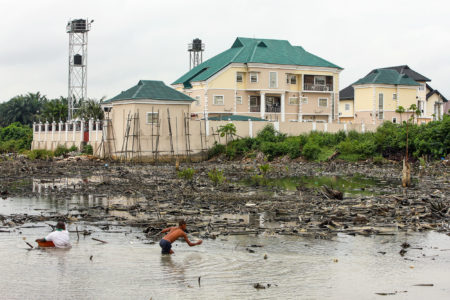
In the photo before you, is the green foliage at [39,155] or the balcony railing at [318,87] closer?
the green foliage at [39,155]

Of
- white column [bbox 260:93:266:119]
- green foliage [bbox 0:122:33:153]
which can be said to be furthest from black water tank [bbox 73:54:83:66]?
white column [bbox 260:93:266:119]

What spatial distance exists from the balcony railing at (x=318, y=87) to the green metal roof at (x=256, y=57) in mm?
2158

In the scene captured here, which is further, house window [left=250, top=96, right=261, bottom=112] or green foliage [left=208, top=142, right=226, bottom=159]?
house window [left=250, top=96, right=261, bottom=112]

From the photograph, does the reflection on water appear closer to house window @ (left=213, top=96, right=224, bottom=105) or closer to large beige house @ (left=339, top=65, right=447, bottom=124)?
house window @ (left=213, top=96, right=224, bottom=105)

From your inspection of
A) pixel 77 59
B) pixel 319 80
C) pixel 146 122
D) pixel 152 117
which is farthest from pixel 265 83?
pixel 77 59

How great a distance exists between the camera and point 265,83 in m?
62.6

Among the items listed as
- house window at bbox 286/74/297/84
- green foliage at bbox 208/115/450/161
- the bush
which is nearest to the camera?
green foliage at bbox 208/115/450/161

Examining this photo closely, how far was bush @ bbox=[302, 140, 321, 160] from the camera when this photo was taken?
159 feet

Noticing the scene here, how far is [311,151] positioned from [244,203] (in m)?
28.0

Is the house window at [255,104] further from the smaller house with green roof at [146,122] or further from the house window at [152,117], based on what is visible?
the house window at [152,117]

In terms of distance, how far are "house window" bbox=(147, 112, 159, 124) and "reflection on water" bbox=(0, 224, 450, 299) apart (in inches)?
1282

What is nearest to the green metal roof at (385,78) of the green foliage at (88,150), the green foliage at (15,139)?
the green foliage at (88,150)

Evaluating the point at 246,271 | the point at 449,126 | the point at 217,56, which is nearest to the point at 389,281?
the point at 246,271

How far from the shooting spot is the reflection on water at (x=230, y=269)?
10930 millimetres
